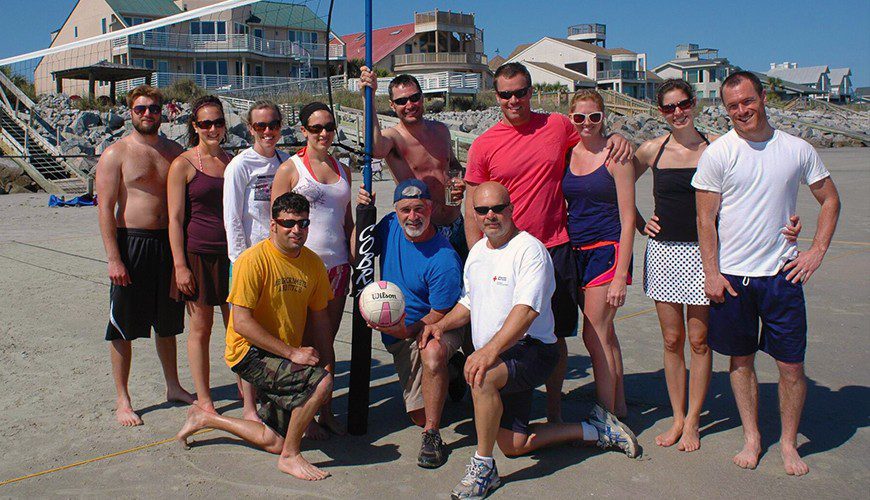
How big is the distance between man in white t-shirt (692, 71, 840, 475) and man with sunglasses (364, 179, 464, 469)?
1474 mm

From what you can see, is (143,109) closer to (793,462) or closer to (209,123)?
(209,123)

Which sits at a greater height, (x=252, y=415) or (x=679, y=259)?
(x=679, y=259)

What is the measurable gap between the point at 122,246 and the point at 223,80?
4815 centimetres

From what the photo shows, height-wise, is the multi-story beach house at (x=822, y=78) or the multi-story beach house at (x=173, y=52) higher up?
the multi-story beach house at (x=822, y=78)

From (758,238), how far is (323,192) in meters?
2.50

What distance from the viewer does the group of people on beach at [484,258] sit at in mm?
4184

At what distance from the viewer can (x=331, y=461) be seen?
4.52m

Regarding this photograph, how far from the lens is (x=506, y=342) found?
4.12 m

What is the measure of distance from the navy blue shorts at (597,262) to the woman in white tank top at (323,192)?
58.8 inches

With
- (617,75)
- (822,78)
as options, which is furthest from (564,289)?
(822,78)

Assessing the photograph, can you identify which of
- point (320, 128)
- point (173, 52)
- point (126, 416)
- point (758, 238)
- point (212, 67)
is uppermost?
point (173, 52)

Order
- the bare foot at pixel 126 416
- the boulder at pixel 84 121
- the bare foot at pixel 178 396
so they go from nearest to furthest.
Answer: the bare foot at pixel 126 416
the bare foot at pixel 178 396
the boulder at pixel 84 121

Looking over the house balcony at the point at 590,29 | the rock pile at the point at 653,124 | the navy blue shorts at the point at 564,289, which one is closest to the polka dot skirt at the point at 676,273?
the navy blue shorts at the point at 564,289

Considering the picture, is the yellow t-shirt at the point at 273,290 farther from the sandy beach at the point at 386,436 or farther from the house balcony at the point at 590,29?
the house balcony at the point at 590,29
